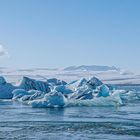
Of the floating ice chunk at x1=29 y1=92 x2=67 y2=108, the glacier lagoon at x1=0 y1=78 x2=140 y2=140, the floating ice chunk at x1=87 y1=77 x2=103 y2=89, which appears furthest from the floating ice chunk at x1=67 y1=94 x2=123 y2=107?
the floating ice chunk at x1=87 y1=77 x2=103 y2=89

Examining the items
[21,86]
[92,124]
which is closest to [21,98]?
[21,86]

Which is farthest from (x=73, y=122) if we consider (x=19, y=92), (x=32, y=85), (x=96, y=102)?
(x=32, y=85)

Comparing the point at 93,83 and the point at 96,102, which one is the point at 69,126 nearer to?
the point at 96,102

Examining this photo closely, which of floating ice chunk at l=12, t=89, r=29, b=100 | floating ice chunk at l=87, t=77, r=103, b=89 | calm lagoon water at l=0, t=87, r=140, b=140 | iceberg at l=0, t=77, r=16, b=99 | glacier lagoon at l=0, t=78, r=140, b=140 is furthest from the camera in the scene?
floating ice chunk at l=87, t=77, r=103, b=89

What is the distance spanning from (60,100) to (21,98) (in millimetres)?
9592

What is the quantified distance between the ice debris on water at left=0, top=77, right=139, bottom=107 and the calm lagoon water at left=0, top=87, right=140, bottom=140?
220 inches

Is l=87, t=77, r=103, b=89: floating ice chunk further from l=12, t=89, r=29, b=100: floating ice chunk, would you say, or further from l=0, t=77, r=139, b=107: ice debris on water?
l=12, t=89, r=29, b=100: floating ice chunk

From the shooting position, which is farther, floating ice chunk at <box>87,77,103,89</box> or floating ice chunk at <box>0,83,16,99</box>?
floating ice chunk at <box>87,77,103,89</box>

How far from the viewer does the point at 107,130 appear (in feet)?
80.3

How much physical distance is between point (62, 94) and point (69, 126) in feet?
51.3

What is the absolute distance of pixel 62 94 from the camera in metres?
41.8

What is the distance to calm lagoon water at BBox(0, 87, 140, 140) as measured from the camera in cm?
2244

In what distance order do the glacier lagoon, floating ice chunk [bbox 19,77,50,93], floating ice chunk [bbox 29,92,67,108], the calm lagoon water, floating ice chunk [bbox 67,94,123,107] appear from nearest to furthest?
the calm lagoon water → the glacier lagoon → floating ice chunk [bbox 29,92,67,108] → floating ice chunk [bbox 67,94,123,107] → floating ice chunk [bbox 19,77,50,93]

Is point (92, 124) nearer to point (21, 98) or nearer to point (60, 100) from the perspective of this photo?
point (60, 100)
